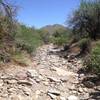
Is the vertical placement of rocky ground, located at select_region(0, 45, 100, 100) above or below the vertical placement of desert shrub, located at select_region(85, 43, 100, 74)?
below

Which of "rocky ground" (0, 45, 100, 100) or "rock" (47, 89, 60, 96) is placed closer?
"rocky ground" (0, 45, 100, 100)

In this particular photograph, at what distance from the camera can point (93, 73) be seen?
10.8 m

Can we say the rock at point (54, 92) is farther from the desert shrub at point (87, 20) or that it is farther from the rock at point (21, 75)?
the desert shrub at point (87, 20)

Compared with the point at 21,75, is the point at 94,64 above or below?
above

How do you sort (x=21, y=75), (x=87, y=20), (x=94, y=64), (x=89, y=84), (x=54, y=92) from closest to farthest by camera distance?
1. (x=54, y=92)
2. (x=89, y=84)
3. (x=21, y=75)
4. (x=94, y=64)
5. (x=87, y=20)

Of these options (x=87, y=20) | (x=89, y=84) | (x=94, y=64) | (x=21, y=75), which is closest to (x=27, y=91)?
(x=21, y=75)

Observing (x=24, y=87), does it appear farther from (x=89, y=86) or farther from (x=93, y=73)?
(x=93, y=73)

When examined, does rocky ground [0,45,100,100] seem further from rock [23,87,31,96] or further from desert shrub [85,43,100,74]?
desert shrub [85,43,100,74]

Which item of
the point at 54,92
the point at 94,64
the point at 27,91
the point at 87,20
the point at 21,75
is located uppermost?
the point at 87,20

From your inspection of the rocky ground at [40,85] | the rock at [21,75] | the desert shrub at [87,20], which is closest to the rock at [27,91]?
the rocky ground at [40,85]

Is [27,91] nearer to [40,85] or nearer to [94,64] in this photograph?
[40,85]

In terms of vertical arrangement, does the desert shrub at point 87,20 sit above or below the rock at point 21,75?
above

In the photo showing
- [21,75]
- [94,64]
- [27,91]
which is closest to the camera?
[27,91]

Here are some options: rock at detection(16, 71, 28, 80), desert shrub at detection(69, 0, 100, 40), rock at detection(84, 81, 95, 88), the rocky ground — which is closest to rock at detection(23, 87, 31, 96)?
the rocky ground
